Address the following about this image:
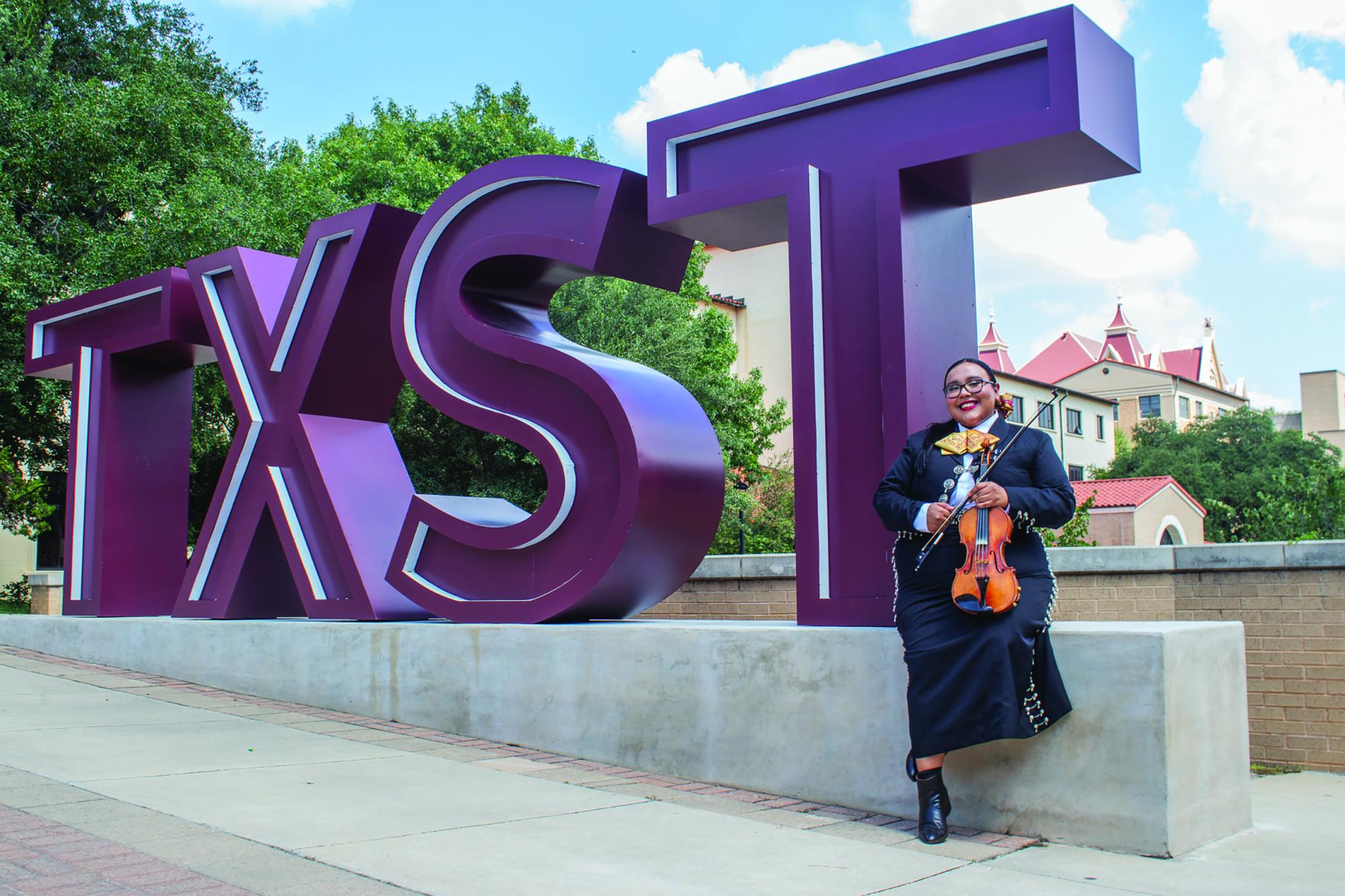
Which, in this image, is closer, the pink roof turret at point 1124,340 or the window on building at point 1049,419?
the window on building at point 1049,419

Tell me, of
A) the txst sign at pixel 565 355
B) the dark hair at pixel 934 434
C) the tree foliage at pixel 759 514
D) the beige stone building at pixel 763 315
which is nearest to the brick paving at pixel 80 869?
the dark hair at pixel 934 434

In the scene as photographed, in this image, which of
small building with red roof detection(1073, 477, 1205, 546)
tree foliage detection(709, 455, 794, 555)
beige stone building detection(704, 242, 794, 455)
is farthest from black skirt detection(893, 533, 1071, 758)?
beige stone building detection(704, 242, 794, 455)

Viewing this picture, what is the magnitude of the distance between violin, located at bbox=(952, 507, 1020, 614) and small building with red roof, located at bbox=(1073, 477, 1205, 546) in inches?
1325

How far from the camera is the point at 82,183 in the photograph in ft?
66.1

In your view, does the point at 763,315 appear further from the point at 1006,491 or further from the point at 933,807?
the point at 933,807

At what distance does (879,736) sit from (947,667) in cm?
89

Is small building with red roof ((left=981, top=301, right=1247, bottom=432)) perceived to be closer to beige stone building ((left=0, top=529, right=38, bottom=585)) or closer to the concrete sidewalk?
beige stone building ((left=0, top=529, right=38, bottom=585))

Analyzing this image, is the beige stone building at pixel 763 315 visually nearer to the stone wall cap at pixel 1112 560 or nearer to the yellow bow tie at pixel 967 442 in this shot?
the stone wall cap at pixel 1112 560

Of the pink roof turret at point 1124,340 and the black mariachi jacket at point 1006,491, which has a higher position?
the pink roof turret at point 1124,340

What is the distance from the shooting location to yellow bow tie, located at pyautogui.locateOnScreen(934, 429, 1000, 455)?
5.20 m

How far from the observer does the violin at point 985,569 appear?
4.80 metres

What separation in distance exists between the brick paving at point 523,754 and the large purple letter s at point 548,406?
943mm

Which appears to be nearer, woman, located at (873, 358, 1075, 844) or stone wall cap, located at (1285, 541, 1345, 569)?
woman, located at (873, 358, 1075, 844)

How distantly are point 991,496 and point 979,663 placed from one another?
2.27 ft
